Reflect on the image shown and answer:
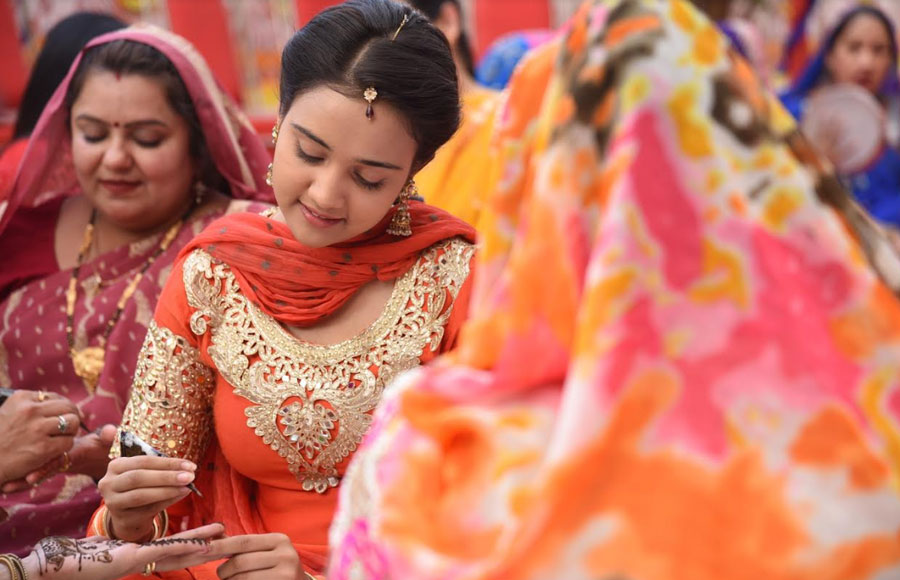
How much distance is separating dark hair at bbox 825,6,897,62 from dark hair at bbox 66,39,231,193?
3.38 meters

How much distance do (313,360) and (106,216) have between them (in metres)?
0.82

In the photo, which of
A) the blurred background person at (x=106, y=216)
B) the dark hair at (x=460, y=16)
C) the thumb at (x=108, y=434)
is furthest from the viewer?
the dark hair at (x=460, y=16)

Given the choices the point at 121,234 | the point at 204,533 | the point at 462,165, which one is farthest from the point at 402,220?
the point at 462,165

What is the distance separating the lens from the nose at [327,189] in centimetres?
137

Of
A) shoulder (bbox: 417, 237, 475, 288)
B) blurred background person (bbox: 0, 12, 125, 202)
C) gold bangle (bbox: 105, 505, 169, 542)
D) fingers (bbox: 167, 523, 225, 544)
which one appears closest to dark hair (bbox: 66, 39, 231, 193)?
blurred background person (bbox: 0, 12, 125, 202)

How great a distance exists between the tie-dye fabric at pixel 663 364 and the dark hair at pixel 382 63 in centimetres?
46

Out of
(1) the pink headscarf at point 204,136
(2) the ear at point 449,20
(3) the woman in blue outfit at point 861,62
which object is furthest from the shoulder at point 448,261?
(3) the woman in blue outfit at point 861,62

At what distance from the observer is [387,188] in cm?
143

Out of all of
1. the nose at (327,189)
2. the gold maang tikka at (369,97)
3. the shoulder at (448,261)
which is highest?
the gold maang tikka at (369,97)

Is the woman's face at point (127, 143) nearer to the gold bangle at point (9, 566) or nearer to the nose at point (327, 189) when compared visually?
the nose at point (327, 189)

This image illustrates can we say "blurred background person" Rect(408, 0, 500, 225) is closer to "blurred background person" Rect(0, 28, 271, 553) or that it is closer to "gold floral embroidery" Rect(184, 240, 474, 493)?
"blurred background person" Rect(0, 28, 271, 553)

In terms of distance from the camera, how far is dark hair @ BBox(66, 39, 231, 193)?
75.5 inches

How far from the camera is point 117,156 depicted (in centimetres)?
188

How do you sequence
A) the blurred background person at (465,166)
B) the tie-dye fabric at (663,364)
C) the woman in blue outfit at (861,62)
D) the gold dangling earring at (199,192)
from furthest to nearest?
1. the woman in blue outfit at (861,62)
2. the blurred background person at (465,166)
3. the gold dangling earring at (199,192)
4. the tie-dye fabric at (663,364)
